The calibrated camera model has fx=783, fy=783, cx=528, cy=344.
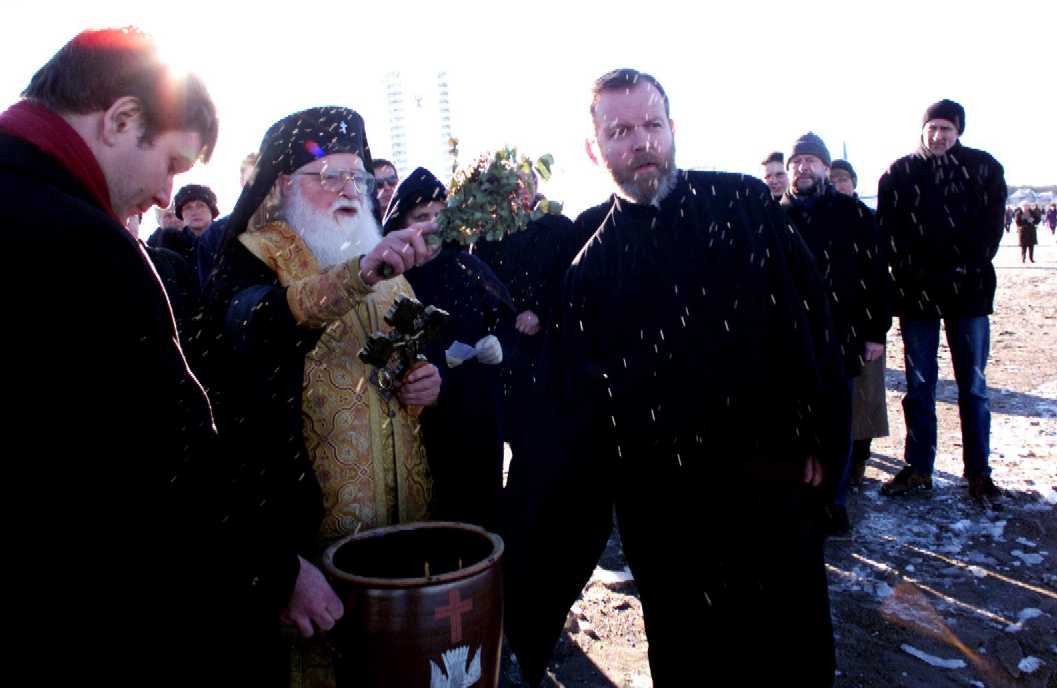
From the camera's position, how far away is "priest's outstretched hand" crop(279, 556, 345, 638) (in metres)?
1.93

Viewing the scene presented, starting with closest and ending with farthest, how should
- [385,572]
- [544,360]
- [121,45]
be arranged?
[121,45] → [385,572] → [544,360]

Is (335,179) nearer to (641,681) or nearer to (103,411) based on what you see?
(103,411)

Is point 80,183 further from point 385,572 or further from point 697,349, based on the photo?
point 697,349

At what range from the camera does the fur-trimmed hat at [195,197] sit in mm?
6156

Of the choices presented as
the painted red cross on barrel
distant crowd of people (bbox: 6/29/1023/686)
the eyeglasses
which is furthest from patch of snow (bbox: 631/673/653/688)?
the eyeglasses

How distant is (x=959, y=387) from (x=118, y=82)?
5291 millimetres

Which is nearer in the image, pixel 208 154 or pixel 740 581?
pixel 208 154

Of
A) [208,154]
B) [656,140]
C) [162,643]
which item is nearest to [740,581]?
[656,140]

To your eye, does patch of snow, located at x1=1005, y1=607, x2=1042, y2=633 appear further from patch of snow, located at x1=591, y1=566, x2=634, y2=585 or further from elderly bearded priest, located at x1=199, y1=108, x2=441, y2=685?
elderly bearded priest, located at x1=199, y1=108, x2=441, y2=685

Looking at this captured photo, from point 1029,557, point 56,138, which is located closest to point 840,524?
point 1029,557

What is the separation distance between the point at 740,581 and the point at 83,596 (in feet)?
6.53

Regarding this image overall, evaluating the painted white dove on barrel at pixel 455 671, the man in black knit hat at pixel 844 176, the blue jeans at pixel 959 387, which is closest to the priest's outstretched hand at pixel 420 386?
the painted white dove on barrel at pixel 455 671

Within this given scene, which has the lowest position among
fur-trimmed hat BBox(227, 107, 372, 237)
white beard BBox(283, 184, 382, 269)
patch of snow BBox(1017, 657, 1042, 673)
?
patch of snow BBox(1017, 657, 1042, 673)

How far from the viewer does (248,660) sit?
1643mm
